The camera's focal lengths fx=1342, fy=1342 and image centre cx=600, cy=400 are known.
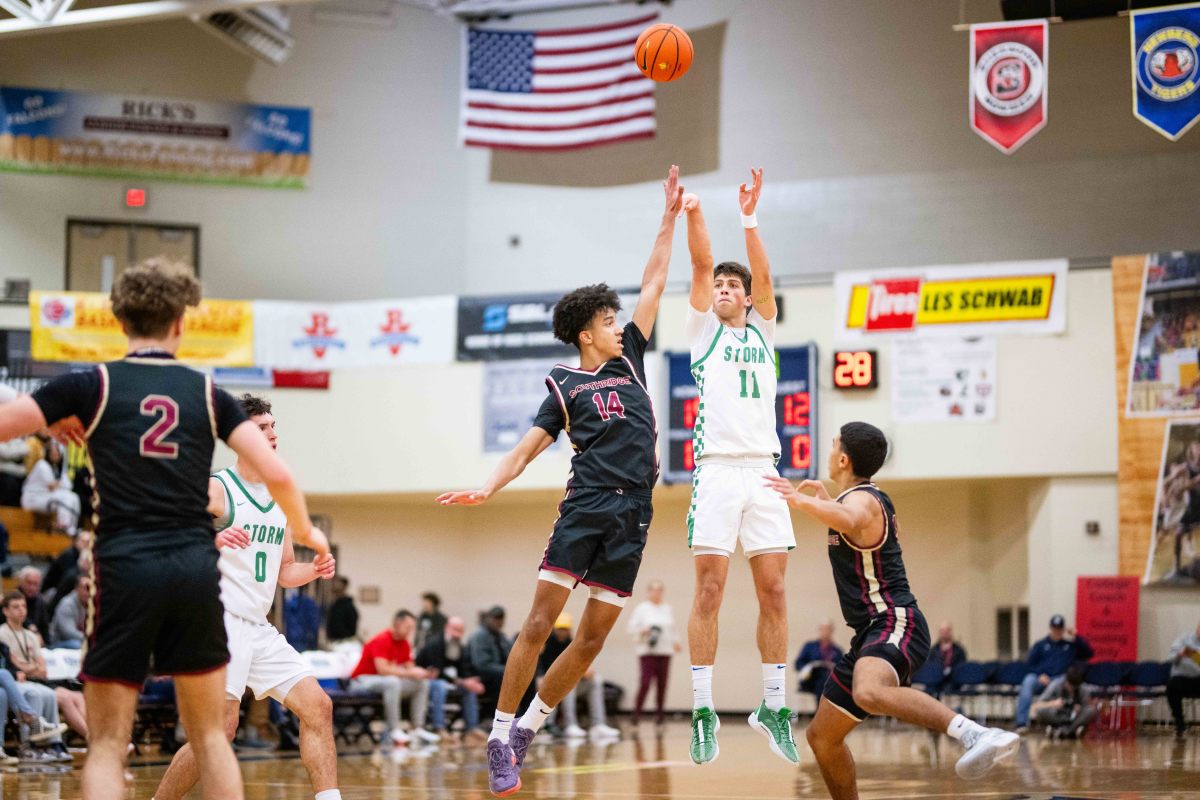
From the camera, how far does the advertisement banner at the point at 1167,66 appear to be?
48.4 feet

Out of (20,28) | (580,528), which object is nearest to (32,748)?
(580,528)

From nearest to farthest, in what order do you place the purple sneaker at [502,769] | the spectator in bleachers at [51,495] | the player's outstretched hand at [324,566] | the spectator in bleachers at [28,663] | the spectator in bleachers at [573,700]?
the player's outstretched hand at [324,566]
the purple sneaker at [502,769]
the spectator in bleachers at [28,663]
the spectator in bleachers at [573,700]
the spectator in bleachers at [51,495]

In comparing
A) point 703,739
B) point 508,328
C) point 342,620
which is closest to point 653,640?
point 342,620

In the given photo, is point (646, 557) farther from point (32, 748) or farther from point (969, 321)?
point (32, 748)

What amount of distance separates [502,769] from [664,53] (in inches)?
175

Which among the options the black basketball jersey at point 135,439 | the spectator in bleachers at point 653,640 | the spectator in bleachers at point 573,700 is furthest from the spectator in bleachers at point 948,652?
the black basketball jersey at point 135,439

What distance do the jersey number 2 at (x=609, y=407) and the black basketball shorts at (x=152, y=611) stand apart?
2823mm

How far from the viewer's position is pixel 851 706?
634cm

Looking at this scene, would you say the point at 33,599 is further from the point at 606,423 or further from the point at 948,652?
the point at 948,652

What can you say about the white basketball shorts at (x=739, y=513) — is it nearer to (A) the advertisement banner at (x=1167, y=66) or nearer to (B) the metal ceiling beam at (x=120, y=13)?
(A) the advertisement banner at (x=1167, y=66)

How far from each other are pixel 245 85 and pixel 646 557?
1046 cm

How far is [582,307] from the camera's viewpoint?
698 centimetres

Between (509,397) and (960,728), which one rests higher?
(509,397)

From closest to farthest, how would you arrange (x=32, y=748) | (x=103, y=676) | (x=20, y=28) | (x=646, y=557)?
(x=103, y=676) → (x=32, y=748) → (x=20, y=28) → (x=646, y=557)
